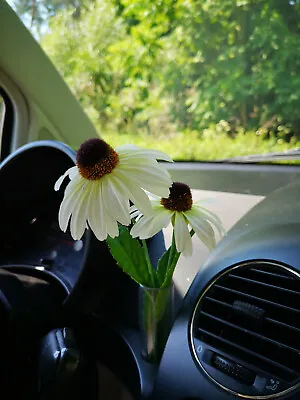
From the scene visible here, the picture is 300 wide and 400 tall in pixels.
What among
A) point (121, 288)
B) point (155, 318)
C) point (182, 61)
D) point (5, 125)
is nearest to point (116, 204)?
point (155, 318)

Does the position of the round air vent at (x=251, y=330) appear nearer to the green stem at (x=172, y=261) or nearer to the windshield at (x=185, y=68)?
the green stem at (x=172, y=261)

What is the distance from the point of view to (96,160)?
75cm

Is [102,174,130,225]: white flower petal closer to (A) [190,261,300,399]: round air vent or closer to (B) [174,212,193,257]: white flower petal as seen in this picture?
(B) [174,212,193,257]: white flower petal

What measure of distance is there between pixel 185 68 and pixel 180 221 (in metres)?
Result: 2.42

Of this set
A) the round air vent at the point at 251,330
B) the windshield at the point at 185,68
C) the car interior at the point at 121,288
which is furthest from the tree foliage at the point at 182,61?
the round air vent at the point at 251,330

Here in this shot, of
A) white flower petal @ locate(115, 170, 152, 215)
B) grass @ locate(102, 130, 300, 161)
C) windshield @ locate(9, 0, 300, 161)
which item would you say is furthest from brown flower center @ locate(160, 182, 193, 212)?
windshield @ locate(9, 0, 300, 161)

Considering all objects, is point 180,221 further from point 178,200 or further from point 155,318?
point 155,318

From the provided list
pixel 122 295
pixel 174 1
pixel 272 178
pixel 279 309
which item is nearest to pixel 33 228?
pixel 122 295

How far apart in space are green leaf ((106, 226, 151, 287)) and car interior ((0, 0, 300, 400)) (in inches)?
6.5

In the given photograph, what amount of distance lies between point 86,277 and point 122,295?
0.62ft

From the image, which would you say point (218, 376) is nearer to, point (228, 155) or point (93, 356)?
point (93, 356)

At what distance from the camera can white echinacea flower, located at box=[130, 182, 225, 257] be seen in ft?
2.66

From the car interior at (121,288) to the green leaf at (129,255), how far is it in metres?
0.16

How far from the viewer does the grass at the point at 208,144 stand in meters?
2.05
